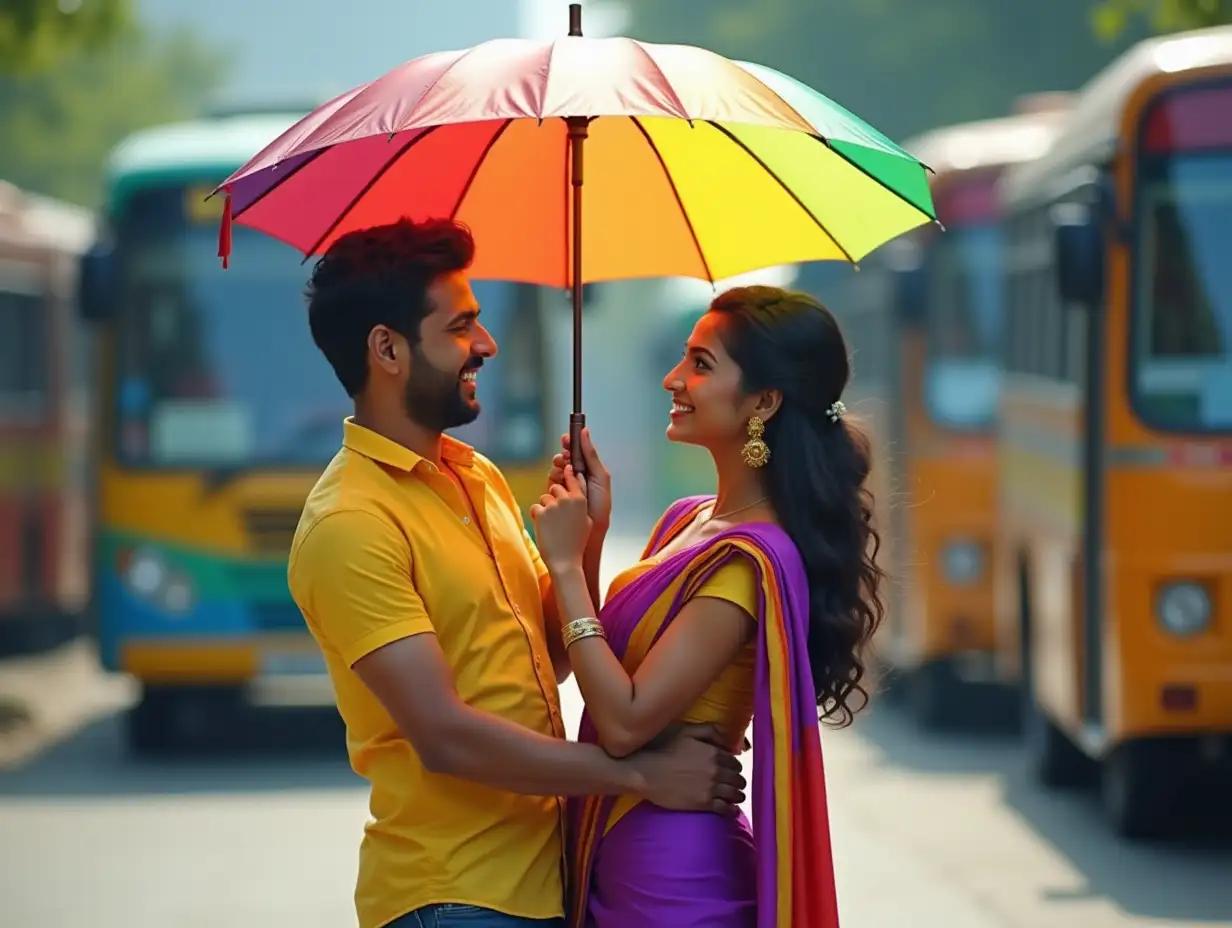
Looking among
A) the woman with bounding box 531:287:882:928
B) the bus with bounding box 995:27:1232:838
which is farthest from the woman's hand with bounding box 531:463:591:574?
the bus with bounding box 995:27:1232:838

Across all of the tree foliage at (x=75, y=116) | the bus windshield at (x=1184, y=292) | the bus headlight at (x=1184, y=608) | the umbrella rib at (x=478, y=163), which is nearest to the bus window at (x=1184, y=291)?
the bus windshield at (x=1184, y=292)

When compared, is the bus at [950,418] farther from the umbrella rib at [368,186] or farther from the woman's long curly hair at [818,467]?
the woman's long curly hair at [818,467]

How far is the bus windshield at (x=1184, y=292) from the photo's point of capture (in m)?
9.62

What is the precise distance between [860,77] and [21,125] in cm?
1313

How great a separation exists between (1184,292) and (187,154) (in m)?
5.87

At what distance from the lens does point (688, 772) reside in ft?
12.8

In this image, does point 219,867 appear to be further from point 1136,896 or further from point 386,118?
point 386,118

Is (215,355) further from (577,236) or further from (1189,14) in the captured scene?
(577,236)

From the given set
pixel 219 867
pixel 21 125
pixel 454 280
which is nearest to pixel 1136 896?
pixel 219 867

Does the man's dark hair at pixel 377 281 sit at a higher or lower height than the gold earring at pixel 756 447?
higher

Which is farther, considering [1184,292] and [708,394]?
[1184,292]

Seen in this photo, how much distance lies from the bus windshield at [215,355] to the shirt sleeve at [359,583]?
357 inches

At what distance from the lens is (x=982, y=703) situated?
49.5ft

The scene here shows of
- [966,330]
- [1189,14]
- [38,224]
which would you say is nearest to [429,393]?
[1189,14]
